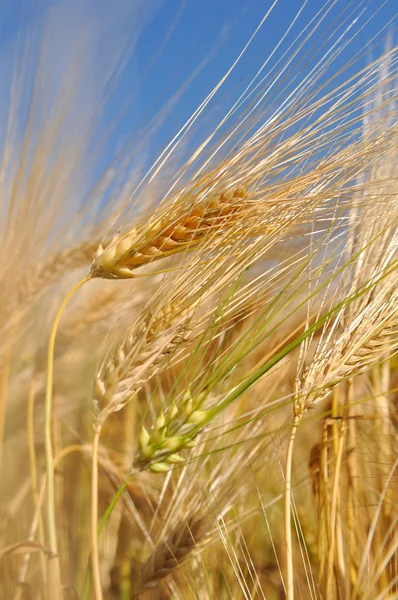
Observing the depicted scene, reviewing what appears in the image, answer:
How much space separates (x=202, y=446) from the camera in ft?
2.71

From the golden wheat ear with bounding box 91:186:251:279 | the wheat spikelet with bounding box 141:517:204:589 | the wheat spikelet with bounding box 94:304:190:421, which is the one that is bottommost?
the wheat spikelet with bounding box 141:517:204:589

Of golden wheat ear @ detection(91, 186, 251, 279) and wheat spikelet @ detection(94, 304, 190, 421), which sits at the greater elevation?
golden wheat ear @ detection(91, 186, 251, 279)

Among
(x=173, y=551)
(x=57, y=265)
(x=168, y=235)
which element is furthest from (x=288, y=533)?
(x=57, y=265)

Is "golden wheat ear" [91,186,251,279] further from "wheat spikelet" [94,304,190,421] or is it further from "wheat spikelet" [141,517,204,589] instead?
"wheat spikelet" [141,517,204,589]

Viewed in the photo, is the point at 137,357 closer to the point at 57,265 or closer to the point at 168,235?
the point at 168,235

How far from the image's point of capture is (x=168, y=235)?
73cm

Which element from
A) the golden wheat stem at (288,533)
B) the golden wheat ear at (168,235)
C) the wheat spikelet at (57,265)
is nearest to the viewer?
the golden wheat stem at (288,533)

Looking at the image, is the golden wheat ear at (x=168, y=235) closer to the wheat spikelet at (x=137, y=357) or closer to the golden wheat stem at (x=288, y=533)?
the wheat spikelet at (x=137, y=357)

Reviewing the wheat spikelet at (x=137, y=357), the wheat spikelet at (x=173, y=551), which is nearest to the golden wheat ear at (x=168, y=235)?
the wheat spikelet at (x=137, y=357)

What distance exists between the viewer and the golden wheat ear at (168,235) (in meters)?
0.71

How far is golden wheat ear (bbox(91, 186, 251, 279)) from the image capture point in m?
0.71

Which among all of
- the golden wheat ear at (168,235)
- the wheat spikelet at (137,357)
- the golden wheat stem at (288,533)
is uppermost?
the golden wheat ear at (168,235)

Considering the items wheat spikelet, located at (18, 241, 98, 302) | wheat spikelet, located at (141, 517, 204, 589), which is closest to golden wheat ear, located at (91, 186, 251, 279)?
wheat spikelet, located at (18, 241, 98, 302)

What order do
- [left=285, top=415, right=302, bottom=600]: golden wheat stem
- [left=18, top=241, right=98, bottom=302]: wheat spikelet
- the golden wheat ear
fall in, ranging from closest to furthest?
1. [left=285, top=415, right=302, bottom=600]: golden wheat stem
2. the golden wheat ear
3. [left=18, top=241, right=98, bottom=302]: wheat spikelet
